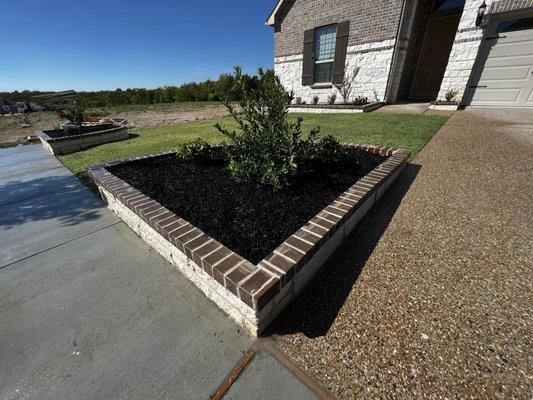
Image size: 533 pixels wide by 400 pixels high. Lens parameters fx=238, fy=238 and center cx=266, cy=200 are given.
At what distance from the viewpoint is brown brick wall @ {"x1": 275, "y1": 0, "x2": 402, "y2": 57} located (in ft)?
25.7

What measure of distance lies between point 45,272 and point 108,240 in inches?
21.1

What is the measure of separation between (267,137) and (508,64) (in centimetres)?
831

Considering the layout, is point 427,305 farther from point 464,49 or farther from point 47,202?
point 464,49

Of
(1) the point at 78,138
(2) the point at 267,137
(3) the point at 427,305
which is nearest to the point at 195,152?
(2) the point at 267,137

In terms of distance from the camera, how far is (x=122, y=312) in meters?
1.69

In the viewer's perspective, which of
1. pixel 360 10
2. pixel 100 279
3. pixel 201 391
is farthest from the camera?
pixel 360 10

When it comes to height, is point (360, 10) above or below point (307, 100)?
above

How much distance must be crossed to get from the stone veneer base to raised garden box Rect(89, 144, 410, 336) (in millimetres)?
4465

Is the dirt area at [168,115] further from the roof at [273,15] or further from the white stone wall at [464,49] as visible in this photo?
the white stone wall at [464,49]

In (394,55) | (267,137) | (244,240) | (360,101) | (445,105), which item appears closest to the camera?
(244,240)

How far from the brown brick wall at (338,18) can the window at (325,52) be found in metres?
0.34

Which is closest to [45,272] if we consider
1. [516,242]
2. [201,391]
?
[201,391]

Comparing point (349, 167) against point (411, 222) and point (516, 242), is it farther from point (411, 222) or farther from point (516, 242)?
point (516, 242)

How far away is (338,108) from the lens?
8617 millimetres
